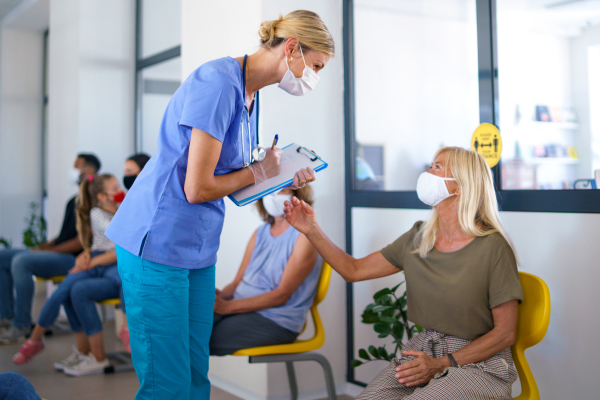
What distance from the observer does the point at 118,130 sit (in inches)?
195

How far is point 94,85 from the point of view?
4.84 metres

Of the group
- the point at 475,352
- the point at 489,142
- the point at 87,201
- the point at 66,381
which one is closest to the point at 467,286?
the point at 475,352

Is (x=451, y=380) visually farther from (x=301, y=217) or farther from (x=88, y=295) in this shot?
(x=88, y=295)

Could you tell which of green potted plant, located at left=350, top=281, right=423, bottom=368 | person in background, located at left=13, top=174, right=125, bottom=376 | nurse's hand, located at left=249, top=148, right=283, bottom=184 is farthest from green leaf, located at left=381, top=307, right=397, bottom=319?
person in background, located at left=13, top=174, right=125, bottom=376

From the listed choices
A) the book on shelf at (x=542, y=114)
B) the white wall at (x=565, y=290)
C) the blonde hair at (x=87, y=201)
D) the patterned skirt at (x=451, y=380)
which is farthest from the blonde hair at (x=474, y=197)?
the blonde hair at (x=87, y=201)

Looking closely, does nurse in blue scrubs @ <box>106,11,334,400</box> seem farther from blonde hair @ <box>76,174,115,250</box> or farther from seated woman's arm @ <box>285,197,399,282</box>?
blonde hair @ <box>76,174,115,250</box>

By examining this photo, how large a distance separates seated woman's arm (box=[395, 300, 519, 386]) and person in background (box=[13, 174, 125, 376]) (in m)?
2.10

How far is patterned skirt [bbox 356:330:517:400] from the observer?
138 cm

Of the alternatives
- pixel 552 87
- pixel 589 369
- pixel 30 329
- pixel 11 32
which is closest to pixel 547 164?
pixel 552 87

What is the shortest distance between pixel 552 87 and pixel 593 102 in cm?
68

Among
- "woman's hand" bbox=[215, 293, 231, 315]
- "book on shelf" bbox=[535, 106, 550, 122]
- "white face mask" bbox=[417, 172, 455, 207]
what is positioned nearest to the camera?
"white face mask" bbox=[417, 172, 455, 207]

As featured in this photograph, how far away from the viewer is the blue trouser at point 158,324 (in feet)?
4.29

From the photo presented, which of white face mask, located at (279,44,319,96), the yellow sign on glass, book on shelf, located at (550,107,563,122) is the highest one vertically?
book on shelf, located at (550,107,563,122)

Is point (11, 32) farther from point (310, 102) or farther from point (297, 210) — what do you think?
point (297, 210)
